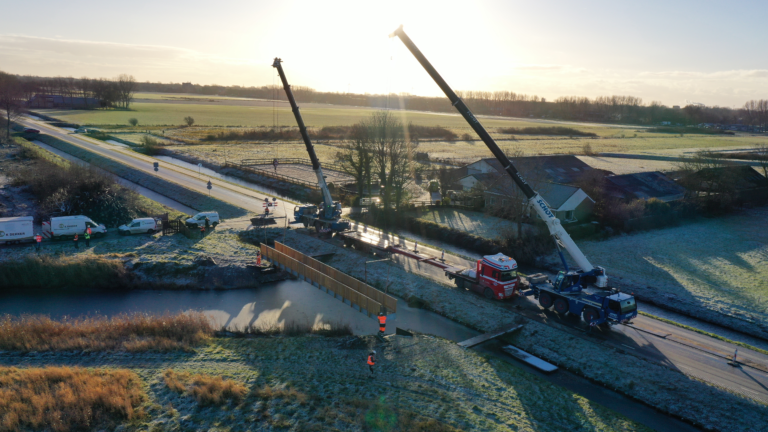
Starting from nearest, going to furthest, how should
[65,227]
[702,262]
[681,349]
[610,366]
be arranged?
[610,366] < [681,349] < [65,227] < [702,262]

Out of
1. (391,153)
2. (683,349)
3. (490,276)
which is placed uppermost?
(391,153)

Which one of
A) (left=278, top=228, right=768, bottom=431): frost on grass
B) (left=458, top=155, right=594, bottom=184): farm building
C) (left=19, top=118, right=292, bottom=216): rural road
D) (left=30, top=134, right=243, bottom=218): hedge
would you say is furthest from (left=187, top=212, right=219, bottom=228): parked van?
(left=458, top=155, right=594, bottom=184): farm building

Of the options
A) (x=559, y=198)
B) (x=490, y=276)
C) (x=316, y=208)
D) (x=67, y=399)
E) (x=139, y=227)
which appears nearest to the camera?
(x=67, y=399)

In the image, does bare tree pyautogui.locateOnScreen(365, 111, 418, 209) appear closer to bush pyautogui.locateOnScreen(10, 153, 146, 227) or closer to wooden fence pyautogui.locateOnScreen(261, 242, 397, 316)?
wooden fence pyautogui.locateOnScreen(261, 242, 397, 316)

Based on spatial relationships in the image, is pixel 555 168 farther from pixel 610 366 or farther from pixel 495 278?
pixel 610 366

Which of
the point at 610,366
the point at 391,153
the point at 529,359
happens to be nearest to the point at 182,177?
the point at 391,153

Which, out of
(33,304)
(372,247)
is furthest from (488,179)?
(33,304)
